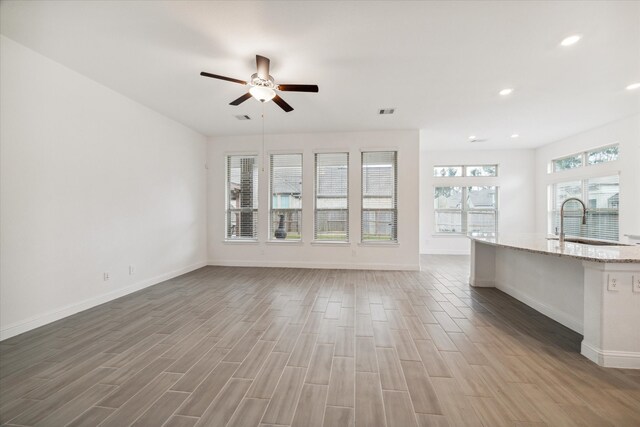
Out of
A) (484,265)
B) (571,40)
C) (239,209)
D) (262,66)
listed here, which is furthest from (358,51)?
(239,209)

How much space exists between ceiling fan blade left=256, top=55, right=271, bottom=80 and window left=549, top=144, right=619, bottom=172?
702cm

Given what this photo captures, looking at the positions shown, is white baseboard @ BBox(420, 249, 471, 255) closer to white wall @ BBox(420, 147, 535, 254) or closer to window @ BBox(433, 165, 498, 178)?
white wall @ BBox(420, 147, 535, 254)

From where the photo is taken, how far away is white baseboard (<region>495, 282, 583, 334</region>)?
2.66 meters

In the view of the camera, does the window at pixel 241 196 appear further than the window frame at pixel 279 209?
Yes

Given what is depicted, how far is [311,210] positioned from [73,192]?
3.96 meters

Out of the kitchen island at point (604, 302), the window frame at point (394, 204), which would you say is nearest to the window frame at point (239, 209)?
the window frame at point (394, 204)

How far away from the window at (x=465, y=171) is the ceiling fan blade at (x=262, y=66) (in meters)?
6.41

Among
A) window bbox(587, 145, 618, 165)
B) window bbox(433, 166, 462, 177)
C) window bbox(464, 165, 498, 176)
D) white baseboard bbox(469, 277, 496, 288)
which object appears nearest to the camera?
white baseboard bbox(469, 277, 496, 288)

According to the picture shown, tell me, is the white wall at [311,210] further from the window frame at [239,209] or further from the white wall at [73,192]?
the white wall at [73,192]

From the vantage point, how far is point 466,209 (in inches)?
305

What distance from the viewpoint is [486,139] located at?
6379 mm

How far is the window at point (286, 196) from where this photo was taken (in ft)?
19.6

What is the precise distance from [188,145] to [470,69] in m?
5.25

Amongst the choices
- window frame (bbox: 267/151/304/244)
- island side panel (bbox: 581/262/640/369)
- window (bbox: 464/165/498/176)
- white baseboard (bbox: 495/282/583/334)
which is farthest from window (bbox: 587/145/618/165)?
window frame (bbox: 267/151/304/244)
